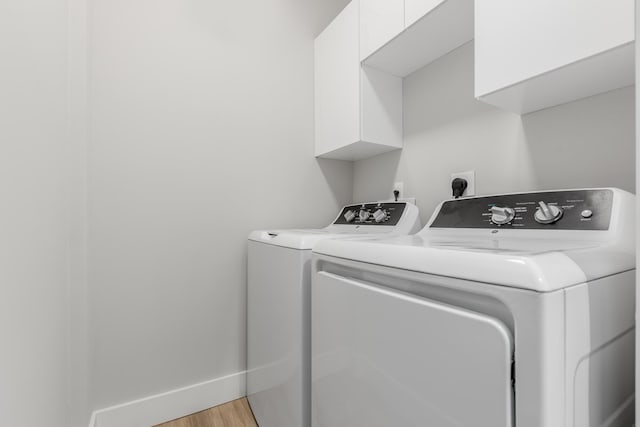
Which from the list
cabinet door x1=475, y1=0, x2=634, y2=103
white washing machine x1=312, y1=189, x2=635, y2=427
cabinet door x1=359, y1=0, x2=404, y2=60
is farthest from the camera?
cabinet door x1=359, y1=0, x2=404, y2=60

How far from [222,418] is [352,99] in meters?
1.66

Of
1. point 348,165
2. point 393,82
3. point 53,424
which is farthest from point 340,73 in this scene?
point 53,424

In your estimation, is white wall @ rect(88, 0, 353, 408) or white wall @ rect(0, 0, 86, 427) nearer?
white wall @ rect(0, 0, 86, 427)

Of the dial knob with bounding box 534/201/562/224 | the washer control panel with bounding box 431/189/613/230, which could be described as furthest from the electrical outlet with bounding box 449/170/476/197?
the dial knob with bounding box 534/201/562/224

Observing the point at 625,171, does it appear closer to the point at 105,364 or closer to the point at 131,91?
the point at 131,91

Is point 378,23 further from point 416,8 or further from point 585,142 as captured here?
point 585,142

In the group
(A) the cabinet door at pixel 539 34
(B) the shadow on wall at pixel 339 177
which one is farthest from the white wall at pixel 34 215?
(B) the shadow on wall at pixel 339 177

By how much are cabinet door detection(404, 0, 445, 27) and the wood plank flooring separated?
184 centimetres

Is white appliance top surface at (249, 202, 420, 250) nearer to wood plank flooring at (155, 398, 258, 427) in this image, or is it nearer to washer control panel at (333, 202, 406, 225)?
washer control panel at (333, 202, 406, 225)

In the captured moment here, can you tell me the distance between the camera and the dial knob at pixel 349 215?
1611 mm

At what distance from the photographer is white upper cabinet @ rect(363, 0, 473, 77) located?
1.11m

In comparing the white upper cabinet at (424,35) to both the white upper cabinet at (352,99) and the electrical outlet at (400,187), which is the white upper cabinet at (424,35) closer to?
the white upper cabinet at (352,99)

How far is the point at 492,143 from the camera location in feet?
3.92

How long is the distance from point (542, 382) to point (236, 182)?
145 centimetres
